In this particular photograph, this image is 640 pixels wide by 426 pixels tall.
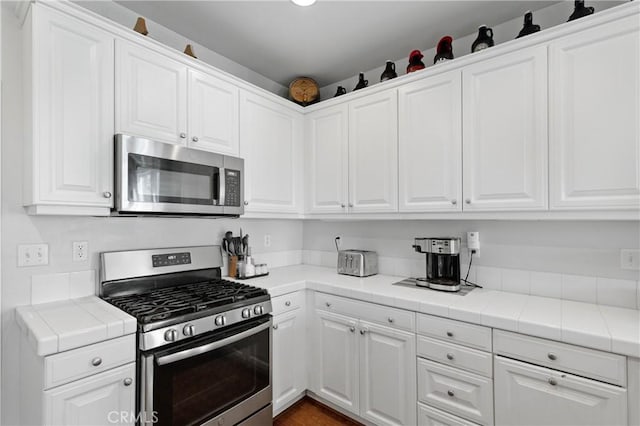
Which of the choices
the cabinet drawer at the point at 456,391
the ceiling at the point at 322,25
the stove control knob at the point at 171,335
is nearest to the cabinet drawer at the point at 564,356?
the cabinet drawer at the point at 456,391

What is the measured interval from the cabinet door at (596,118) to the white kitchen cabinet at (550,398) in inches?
31.4

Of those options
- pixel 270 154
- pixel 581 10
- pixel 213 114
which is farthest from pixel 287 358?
pixel 581 10

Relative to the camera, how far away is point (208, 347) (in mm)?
1557

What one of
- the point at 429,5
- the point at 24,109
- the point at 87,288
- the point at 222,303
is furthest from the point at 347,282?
the point at 24,109

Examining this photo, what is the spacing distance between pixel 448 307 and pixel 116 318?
1.57 m

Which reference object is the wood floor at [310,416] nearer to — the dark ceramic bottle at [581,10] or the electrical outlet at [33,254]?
the electrical outlet at [33,254]

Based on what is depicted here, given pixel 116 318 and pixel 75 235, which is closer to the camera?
pixel 116 318

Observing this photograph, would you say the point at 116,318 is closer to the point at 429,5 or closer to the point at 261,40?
the point at 261,40

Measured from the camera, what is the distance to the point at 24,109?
5.16 feet

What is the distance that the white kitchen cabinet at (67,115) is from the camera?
1402mm

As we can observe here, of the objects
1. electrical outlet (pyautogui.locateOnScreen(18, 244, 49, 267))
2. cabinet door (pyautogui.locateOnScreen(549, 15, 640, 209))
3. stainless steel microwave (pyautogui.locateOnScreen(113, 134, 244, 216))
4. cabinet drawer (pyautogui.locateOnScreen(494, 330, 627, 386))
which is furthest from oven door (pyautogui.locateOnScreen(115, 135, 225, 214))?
cabinet door (pyautogui.locateOnScreen(549, 15, 640, 209))

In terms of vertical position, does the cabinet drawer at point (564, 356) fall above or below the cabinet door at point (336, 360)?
above

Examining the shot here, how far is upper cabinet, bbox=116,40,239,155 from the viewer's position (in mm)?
1664

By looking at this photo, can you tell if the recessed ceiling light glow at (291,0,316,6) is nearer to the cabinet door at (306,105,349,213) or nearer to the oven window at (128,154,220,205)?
the cabinet door at (306,105,349,213)
